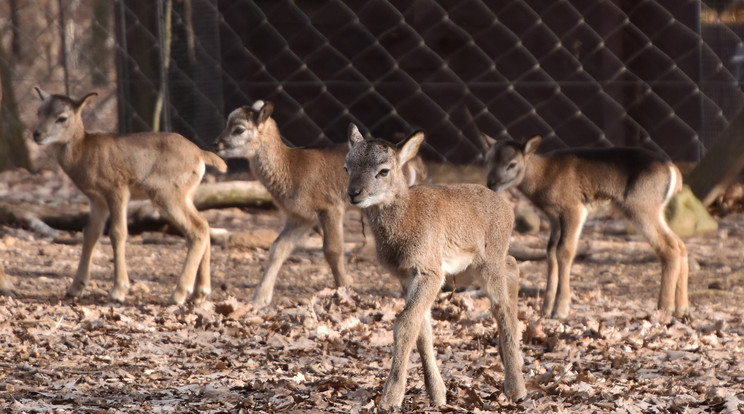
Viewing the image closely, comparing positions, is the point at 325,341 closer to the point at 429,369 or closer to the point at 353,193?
the point at 429,369

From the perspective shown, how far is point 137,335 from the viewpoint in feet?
17.4

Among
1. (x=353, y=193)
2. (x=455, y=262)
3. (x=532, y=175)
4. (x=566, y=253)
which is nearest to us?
(x=353, y=193)

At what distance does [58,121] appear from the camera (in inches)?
261

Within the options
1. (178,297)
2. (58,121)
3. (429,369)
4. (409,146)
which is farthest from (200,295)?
(429,369)

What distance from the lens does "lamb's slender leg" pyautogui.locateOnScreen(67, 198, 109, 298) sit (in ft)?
20.9

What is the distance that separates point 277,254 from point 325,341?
4.40 ft

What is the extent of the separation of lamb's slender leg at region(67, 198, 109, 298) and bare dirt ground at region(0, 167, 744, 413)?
85mm

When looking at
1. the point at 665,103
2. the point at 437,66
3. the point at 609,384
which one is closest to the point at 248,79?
the point at 437,66

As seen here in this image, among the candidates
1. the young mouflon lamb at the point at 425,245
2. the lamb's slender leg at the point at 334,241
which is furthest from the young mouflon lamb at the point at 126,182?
the young mouflon lamb at the point at 425,245

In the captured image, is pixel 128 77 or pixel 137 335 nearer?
pixel 137 335

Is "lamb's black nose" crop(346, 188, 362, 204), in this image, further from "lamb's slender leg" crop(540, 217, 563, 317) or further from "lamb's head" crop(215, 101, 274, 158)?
"lamb's head" crop(215, 101, 274, 158)

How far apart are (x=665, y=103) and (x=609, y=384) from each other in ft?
17.5

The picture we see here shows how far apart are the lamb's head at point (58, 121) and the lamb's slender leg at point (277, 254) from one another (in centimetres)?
135

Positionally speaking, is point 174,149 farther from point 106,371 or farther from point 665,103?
point 665,103
